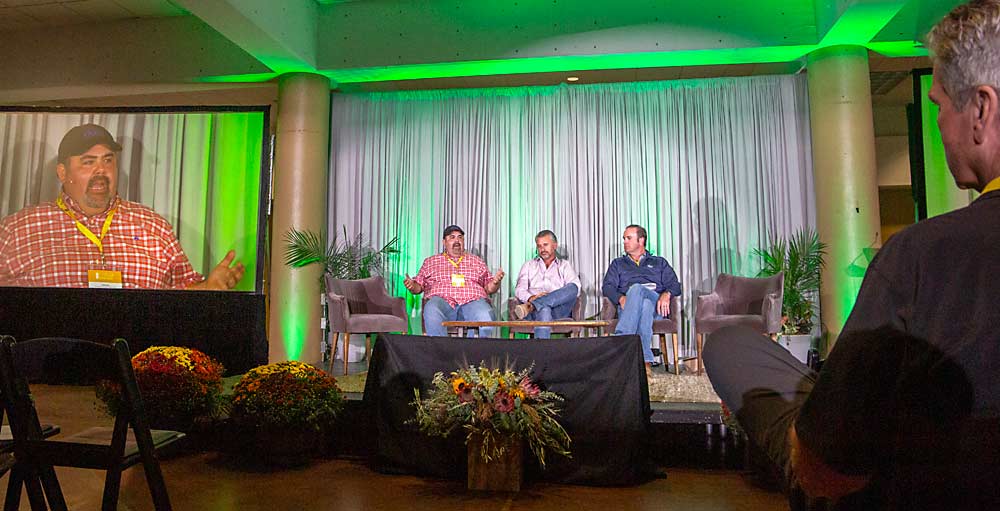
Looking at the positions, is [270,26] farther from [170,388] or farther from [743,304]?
[743,304]

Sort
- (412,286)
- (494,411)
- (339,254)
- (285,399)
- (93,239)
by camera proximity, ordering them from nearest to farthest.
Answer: (494,411) → (285,399) → (412,286) → (93,239) → (339,254)

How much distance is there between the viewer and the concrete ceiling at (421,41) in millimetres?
5848

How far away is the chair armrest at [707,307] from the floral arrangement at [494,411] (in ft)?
9.36

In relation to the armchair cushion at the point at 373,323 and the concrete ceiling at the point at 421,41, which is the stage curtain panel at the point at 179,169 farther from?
the armchair cushion at the point at 373,323

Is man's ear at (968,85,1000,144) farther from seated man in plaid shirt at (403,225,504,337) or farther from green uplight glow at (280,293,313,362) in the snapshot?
green uplight glow at (280,293,313,362)

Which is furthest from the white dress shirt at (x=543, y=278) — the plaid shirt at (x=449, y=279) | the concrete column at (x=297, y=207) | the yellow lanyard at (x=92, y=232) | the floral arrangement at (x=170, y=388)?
the yellow lanyard at (x=92, y=232)

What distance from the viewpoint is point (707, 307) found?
5.65 m

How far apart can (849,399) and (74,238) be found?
6.84m

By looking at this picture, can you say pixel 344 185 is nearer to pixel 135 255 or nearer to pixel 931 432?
pixel 135 255

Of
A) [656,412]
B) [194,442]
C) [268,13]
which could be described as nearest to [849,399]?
[656,412]

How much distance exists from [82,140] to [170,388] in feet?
12.9

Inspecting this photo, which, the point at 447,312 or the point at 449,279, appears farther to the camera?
the point at 449,279

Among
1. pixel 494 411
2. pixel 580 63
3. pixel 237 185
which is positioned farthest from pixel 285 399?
pixel 580 63

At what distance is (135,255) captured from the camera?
20.8 ft
